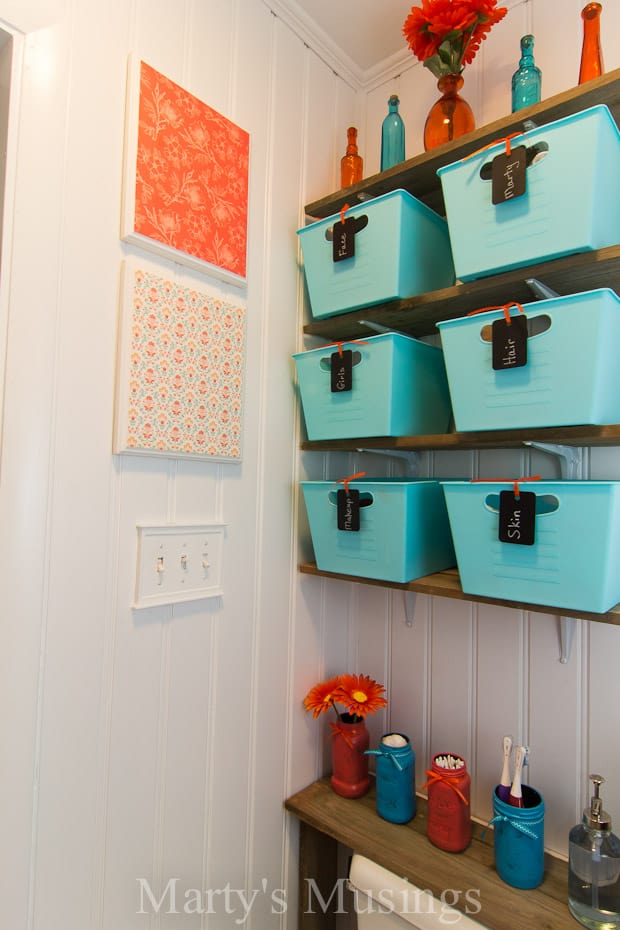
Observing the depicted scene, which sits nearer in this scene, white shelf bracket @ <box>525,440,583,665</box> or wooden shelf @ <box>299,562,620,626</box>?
wooden shelf @ <box>299,562,620,626</box>

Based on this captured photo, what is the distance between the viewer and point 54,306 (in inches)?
35.0

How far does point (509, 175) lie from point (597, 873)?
1.23 meters

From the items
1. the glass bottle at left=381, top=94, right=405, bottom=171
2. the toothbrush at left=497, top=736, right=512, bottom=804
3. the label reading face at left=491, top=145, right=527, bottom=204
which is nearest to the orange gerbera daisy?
the toothbrush at left=497, top=736, right=512, bottom=804

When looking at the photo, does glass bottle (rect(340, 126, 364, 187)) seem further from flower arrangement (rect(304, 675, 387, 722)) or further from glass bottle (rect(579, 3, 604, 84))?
flower arrangement (rect(304, 675, 387, 722))

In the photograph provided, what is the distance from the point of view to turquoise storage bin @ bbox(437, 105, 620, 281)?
87 centimetres

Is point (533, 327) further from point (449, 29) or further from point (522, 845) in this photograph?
point (522, 845)

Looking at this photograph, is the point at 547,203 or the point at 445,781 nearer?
the point at 547,203

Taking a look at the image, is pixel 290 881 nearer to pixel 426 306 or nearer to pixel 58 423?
pixel 58 423

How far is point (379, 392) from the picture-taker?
114 cm

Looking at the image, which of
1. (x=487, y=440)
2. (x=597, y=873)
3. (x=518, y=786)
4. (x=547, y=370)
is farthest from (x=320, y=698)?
(x=547, y=370)

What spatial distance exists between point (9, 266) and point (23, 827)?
0.88 m

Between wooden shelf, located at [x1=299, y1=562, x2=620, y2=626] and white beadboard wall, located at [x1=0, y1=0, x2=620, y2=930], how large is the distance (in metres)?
0.14

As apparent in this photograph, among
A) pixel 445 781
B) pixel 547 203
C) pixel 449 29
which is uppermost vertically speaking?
pixel 449 29

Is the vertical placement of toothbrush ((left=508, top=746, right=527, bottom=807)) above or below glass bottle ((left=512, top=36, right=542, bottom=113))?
below
